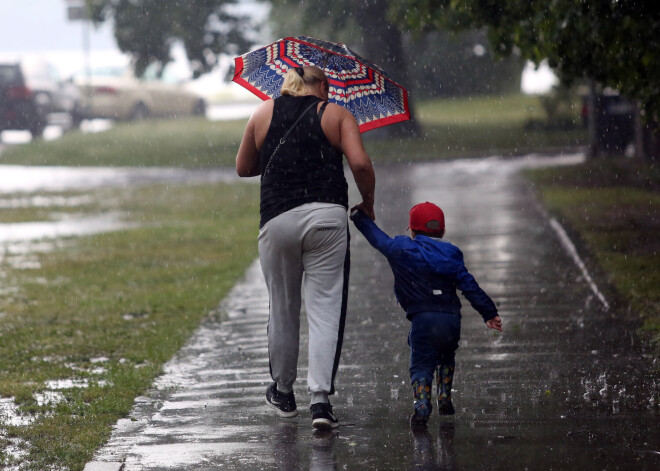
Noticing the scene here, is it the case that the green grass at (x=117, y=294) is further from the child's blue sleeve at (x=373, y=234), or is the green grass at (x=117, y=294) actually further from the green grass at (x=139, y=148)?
the child's blue sleeve at (x=373, y=234)

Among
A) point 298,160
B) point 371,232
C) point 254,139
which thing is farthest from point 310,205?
point 254,139

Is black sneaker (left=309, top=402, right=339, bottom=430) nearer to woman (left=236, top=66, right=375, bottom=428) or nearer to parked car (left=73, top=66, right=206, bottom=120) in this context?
woman (left=236, top=66, right=375, bottom=428)

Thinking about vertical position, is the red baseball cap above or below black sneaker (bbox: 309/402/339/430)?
above

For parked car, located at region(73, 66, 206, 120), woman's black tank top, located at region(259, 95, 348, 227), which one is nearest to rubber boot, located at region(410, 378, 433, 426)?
woman's black tank top, located at region(259, 95, 348, 227)

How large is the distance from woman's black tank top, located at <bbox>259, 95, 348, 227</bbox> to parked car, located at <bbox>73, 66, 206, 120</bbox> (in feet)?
89.5

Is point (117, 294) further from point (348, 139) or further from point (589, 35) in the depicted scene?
point (348, 139)

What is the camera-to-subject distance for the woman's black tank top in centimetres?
522

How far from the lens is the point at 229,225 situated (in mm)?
14523

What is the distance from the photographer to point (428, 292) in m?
5.31

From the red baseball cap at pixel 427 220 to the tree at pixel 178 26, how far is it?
23.1 m

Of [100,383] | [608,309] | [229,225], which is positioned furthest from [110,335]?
[229,225]

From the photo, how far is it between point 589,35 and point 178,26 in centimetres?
1879

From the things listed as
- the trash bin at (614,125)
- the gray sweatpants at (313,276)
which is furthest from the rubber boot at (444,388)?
the trash bin at (614,125)

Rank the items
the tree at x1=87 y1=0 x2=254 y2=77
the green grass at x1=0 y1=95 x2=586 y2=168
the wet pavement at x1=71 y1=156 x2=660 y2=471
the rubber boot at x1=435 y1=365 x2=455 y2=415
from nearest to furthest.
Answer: the wet pavement at x1=71 y1=156 x2=660 y2=471 < the rubber boot at x1=435 y1=365 x2=455 y2=415 < the green grass at x1=0 y1=95 x2=586 y2=168 < the tree at x1=87 y1=0 x2=254 y2=77
